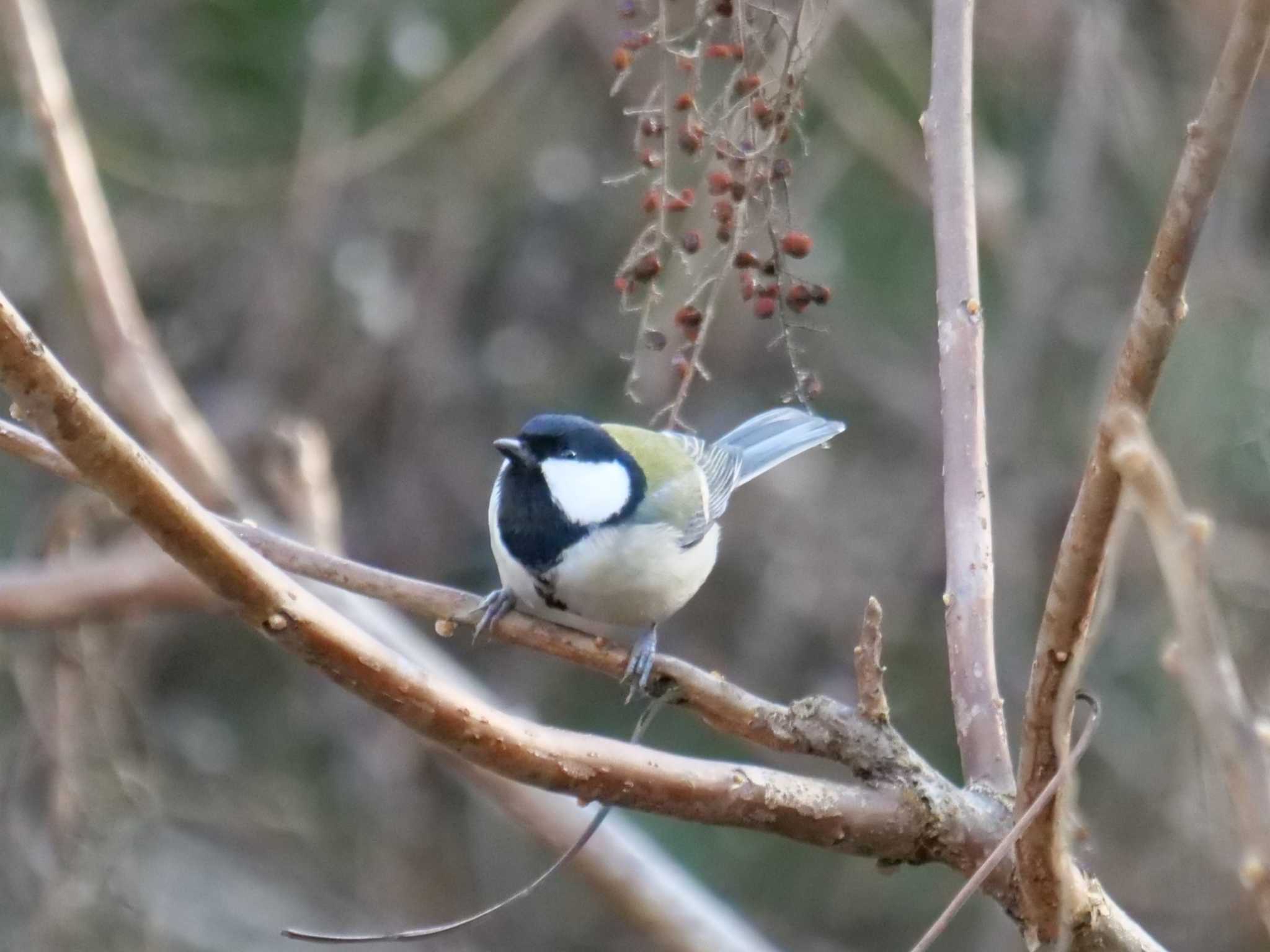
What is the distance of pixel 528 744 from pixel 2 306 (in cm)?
60

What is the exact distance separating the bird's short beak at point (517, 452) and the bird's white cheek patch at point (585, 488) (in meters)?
0.03

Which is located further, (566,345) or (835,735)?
(566,345)

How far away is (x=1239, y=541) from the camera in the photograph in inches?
149

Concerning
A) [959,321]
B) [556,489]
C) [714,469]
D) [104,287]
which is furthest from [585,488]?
[104,287]

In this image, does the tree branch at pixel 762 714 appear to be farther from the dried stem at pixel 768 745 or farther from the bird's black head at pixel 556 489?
the bird's black head at pixel 556 489

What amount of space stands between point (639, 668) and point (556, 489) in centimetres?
53

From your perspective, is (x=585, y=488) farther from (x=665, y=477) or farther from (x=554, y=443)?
(x=665, y=477)

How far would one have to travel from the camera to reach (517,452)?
240 centimetres

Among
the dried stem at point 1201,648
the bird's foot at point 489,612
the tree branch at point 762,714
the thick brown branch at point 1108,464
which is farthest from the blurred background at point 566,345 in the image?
the dried stem at point 1201,648

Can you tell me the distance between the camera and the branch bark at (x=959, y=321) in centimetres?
172

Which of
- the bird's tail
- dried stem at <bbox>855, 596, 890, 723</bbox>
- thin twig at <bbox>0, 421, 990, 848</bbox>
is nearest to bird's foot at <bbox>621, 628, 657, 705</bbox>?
thin twig at <bbox>0, 421, 990, 848</bbox>

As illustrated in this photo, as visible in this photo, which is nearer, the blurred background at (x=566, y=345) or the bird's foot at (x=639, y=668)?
the bird's foot at (x=639, y=668)

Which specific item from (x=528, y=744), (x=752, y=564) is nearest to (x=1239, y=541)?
(x=752, y=564)

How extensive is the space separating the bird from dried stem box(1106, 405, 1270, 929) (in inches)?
58.6
